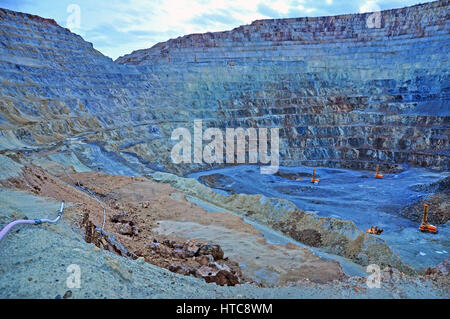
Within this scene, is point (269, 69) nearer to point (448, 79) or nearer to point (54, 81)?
point (448, 79)

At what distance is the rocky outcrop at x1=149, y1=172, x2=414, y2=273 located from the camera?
1441 centimetres

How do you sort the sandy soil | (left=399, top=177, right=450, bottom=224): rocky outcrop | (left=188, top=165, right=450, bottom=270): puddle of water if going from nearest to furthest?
the sandy soil
(left=188, top=165, right=450, bottom=270): puddle of water
(left=399, top=177, right=450, bottom=224): rocky outcrop

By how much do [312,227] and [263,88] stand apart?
39900 millimetres

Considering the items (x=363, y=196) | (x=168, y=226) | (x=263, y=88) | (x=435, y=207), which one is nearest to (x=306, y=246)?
(x=168, y=226)

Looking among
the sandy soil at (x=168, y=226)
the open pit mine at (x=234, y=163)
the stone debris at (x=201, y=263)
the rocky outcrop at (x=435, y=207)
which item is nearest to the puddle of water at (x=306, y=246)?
the open pit mine at (x=234, y=163)

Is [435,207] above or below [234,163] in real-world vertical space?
below

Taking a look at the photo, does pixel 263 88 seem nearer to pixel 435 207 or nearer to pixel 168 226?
pixel 435 207

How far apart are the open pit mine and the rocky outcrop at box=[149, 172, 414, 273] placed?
0.09 meters

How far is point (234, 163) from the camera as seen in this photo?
1657 inches

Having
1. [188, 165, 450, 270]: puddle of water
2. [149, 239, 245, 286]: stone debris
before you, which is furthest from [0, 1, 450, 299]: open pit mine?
[188, 165, 450, 270]: puddle of water

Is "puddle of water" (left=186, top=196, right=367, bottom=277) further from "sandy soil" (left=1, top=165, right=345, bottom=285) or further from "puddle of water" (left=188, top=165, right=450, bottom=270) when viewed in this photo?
"puddle of water" (left=188, top=165, right=450, bottom=270)

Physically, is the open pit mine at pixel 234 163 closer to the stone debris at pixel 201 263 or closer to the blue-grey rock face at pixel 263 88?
the stone debris at pixel 201 263

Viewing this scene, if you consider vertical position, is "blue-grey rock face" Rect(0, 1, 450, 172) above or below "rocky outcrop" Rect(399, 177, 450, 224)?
above
